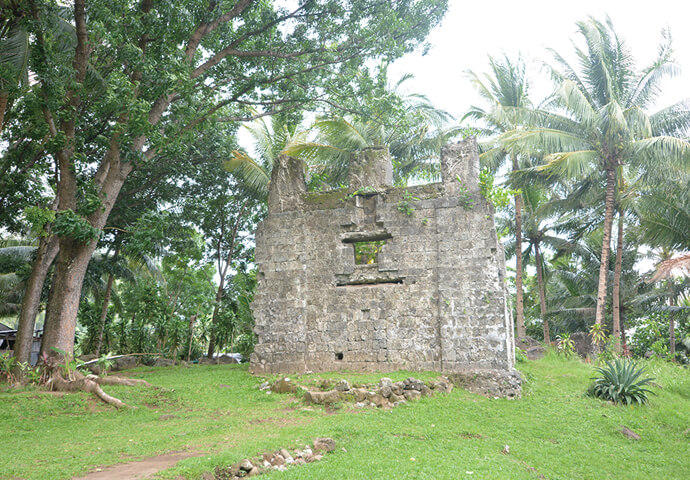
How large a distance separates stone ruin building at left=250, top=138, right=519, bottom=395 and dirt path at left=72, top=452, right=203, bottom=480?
17.8 feet

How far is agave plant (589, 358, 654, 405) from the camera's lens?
10344mm

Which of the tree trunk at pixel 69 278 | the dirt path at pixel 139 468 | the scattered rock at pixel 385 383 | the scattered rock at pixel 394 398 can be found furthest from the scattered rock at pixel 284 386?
the tree trunk at pixel 69 278

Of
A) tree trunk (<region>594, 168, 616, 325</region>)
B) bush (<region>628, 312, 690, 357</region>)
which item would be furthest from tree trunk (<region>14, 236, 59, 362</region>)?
bush (<region>628, 312, 690, 357</region>)

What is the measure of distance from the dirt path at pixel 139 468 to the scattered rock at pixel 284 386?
377 centimetres

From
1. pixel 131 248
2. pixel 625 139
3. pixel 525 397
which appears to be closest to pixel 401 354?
pixel 525 397

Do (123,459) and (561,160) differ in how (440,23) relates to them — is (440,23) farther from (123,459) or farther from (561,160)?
(123,459)

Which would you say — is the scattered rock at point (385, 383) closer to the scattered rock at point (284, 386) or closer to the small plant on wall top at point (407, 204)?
the scattered rock at point (284, 386)

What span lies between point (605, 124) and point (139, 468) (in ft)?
51.6

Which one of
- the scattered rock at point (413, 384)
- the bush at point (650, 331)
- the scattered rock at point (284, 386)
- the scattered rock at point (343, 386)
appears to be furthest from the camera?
the bush at point (650, 331)

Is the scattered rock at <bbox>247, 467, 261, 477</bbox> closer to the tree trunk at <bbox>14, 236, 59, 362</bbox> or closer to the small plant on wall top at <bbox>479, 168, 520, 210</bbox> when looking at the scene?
the small plant on wall top at <bbox>479, 168, 520, 210</bbox>

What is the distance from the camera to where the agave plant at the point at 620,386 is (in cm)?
1034

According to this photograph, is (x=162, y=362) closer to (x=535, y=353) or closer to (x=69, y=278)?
(x=69, y=278)

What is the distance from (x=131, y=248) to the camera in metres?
10.5

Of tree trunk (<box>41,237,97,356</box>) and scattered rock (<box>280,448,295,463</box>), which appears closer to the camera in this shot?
scattered rock (<box>280,448,295,463</box>)
